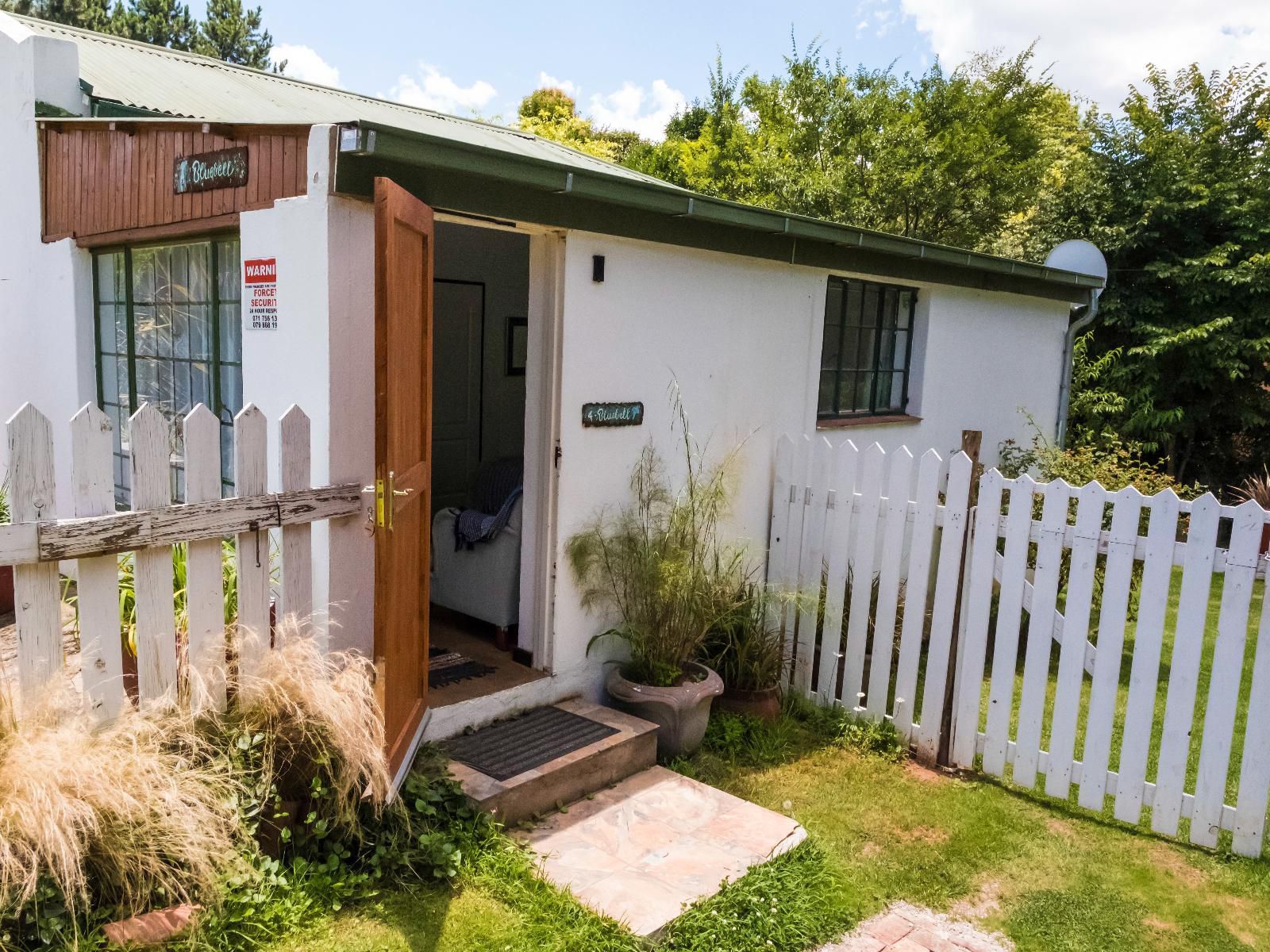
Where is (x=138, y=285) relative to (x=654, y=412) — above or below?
above

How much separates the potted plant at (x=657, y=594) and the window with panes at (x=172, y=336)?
1900 millimetres

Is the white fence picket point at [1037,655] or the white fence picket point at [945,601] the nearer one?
the white fence picket point at [1037,655]

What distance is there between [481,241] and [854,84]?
36.8ft

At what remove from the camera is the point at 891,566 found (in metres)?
5.07

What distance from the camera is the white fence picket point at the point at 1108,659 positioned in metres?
4.21

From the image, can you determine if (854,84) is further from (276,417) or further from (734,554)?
(276,417)

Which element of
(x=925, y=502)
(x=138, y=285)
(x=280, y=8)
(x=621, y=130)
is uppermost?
(x=280, y=8)

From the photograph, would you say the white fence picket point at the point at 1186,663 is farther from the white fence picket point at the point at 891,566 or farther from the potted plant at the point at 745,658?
the potted plant at the point at 745,658

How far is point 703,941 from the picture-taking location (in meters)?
3.19

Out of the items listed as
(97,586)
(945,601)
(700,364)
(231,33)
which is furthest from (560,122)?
(97,586)

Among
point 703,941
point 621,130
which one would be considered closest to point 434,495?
point 703,941

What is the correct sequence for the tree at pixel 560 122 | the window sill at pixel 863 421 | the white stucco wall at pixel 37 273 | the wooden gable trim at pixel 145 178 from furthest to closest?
1. the tree at pixel 560 122
2. the window sill at pixel 863 421
3. the white stucco wall at pixel 37 273
4. the wooden gable trim at pixel 145 178

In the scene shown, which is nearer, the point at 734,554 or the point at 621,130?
the point at 734,554

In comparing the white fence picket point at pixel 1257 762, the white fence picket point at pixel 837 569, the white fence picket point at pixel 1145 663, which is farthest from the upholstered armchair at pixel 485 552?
the white fence picket point at pixel 1257 762
